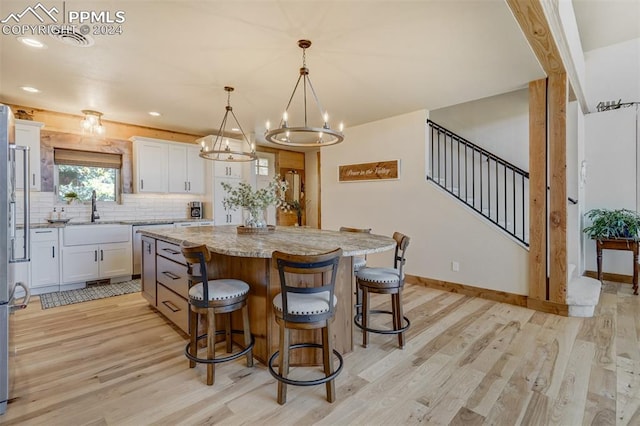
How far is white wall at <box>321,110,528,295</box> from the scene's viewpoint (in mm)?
3987

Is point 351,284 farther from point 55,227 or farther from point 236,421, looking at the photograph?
point 55,227

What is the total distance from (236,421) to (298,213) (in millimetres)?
6720

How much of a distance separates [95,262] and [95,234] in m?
0.42

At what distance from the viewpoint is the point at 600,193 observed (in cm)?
473

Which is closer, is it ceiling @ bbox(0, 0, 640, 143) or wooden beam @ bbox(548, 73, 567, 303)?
ceiling @ bbox(0, 0, 640, 143)

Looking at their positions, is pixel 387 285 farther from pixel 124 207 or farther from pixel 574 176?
pixel 124 207

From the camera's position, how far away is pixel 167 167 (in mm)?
5578

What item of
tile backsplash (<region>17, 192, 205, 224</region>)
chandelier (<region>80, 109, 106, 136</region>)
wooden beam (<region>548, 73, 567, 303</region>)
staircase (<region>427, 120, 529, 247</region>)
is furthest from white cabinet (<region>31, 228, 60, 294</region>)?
wooden beam (<region>548, 73, 567, 303</region>)

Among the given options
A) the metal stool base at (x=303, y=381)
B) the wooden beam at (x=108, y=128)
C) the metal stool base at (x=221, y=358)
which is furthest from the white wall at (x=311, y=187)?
the metal stool base at (x=303, y=381)

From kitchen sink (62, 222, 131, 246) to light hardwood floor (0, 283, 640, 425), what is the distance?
1462 millimetres

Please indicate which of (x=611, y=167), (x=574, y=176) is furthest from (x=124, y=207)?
(x=611, y=167)

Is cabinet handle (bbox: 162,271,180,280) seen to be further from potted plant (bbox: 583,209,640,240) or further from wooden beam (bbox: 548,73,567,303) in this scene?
potted plant (bbox: 583,209,640,240)

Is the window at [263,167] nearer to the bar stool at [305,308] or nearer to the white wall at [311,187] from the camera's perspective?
the white wall at [311,187]

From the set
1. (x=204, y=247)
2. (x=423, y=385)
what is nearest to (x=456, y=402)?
(x=423, y=385)
